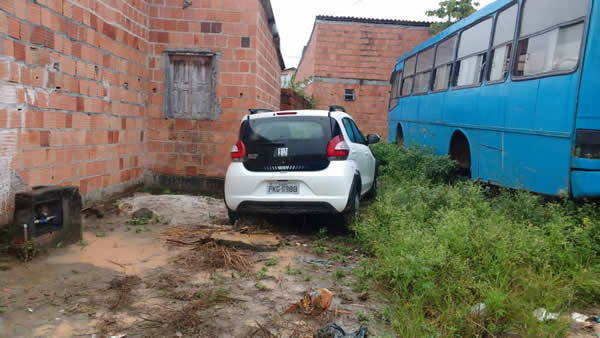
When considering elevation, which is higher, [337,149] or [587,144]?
[587,144]

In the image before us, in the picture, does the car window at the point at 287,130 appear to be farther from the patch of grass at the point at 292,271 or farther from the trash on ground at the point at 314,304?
the trash on ground at the point at 314,304

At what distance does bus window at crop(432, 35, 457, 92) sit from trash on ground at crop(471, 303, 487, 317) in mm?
6520

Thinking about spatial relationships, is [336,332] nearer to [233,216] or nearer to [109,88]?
[233,216]

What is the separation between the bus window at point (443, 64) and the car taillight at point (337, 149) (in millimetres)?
4417

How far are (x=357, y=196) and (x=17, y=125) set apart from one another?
14.0 ft

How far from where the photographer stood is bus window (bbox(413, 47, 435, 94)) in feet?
34.6

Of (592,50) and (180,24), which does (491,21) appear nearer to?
(592,50)

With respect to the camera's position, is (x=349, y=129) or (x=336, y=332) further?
(x=349, y=129)

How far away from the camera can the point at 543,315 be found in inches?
132

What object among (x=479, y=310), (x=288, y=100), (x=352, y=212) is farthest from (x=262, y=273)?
(x=288, y=100)

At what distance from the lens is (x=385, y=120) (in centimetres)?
2062

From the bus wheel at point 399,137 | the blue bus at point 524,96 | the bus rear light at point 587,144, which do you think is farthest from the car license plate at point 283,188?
the bus wheel at point 399,137

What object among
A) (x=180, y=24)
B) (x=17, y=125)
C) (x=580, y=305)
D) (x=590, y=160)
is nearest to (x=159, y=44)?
(x=180, y=24)

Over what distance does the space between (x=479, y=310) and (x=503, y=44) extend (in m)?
5.00
